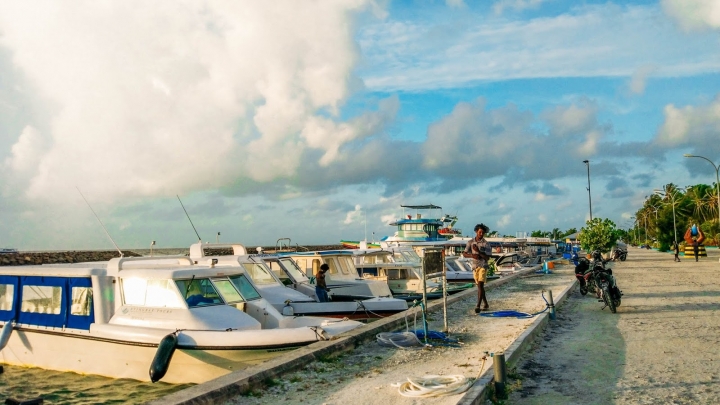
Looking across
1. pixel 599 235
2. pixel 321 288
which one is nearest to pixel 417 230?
pixel 599 235

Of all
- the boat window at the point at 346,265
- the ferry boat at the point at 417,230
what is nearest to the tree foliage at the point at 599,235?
the ferry boat at the point at 417,230

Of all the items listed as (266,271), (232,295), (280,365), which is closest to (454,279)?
(266,271)

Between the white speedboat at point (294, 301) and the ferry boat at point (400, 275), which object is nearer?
the white speedboat at point (294, 301)

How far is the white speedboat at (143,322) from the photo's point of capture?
33.8ft

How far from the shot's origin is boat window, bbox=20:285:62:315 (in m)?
12.8

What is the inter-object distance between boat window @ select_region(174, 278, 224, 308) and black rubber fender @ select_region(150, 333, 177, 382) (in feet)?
4.36

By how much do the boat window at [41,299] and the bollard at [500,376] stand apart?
10134mm

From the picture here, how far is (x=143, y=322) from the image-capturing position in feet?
37.6

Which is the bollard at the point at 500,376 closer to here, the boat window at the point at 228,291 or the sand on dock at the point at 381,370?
the sand on dock at the point at 381,370

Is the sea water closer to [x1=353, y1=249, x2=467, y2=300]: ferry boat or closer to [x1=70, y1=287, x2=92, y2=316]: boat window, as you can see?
[x1=70, y1=287, x2=92, y2=316]: boat window

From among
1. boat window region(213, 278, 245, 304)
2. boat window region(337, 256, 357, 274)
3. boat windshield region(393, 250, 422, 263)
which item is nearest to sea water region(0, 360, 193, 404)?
boat window region(213, 278, 245, 304)

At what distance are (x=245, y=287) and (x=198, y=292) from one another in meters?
1.54

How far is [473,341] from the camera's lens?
32.8 feet

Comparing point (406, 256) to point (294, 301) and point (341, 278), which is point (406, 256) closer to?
point (341, 278)
